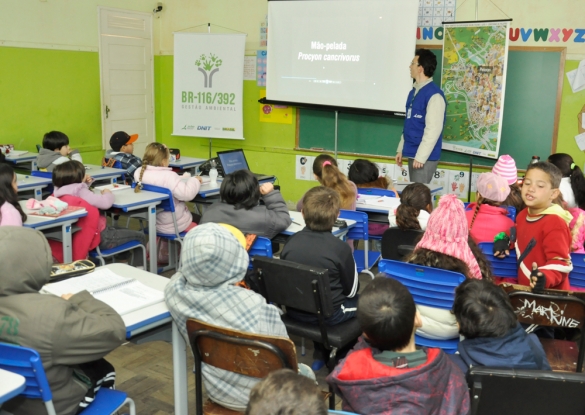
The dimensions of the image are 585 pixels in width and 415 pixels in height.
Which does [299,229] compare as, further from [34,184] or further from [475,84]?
[475,84]

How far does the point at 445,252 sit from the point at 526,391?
1.03 metres

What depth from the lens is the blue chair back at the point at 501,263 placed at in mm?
3100

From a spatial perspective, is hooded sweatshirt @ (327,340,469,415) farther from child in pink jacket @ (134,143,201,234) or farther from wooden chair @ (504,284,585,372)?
child in pink jacket @ (134,143,201,234)

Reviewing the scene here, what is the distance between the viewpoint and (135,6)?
778 centimetres

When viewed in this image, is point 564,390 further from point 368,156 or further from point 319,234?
point 368,156

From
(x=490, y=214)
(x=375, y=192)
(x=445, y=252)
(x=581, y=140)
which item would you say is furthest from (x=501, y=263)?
(x=581, y=140)

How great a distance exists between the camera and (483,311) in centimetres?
191

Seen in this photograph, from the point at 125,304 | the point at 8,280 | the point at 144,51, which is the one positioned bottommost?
the point at 125,304

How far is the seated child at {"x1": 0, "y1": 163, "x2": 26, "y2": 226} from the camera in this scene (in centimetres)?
340

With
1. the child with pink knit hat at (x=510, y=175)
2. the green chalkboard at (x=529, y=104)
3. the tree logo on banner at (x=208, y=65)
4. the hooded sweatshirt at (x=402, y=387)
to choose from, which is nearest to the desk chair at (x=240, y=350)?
the hooded sweatshirt at (x=402, y=387)

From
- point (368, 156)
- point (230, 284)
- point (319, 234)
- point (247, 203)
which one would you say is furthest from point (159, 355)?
point (368, 156)

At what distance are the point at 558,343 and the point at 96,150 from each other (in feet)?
20.9

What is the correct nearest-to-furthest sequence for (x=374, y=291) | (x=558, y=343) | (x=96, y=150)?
1. (x=374, y=291)
2. (x=558, y=343)
3. (x=96, y=150)

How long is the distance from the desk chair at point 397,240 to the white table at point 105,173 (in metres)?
2.87
